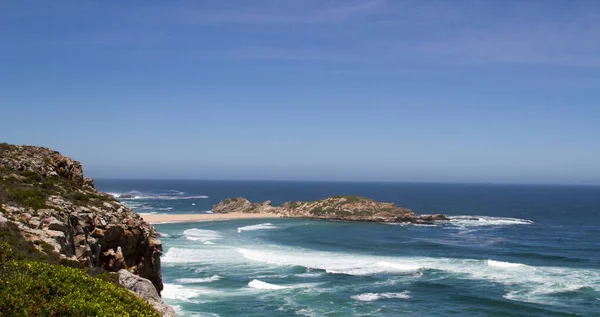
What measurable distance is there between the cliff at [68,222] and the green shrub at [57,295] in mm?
5179

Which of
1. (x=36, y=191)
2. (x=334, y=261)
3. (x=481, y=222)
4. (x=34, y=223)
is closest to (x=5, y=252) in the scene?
(x=34, y=223)

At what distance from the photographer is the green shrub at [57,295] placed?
14.3 metres

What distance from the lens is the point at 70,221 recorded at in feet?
87.8

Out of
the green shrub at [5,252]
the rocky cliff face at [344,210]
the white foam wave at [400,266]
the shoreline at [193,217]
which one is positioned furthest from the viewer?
the rocky cliff face at [344,210]

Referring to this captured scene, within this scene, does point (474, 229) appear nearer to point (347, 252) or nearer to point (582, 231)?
point (582, 231)

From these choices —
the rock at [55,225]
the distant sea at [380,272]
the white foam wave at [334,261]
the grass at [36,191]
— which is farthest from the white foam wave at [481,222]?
the rock at [55,225]

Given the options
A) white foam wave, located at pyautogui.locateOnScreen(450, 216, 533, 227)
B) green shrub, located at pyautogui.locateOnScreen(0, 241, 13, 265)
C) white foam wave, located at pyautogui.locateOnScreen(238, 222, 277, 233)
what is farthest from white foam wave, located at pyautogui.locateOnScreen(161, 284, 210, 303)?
white foam wave, located at pyautogui.locateOnScreen(450, 216, 533, 227)

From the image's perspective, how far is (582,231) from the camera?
9525 cm

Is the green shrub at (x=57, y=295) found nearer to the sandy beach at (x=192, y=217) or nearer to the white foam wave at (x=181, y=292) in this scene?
the white foam wave at (x=181, y=292)

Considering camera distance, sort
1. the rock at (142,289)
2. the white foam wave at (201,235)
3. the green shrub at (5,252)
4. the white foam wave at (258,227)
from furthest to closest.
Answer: the white foam wave at (258,227) → the white foam wave at (201,235) → the rock at (142,289) → the green shrub at (5,252)

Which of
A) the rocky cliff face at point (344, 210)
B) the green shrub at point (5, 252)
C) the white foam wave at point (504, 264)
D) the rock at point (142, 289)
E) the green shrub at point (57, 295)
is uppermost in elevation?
the green shrub at point (5, 252)

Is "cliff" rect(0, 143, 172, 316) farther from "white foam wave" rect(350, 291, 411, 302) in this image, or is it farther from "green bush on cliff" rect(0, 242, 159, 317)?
"white foam wave" rect(350, 291, 411, 302)

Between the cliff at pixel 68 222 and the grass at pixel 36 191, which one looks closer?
the cliff at pixel 68 222

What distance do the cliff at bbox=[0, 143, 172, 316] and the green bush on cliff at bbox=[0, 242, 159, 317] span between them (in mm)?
5099
